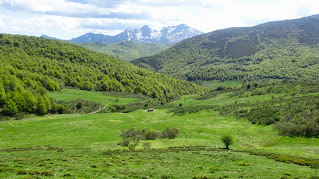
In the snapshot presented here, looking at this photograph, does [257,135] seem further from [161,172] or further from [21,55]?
[21,55]

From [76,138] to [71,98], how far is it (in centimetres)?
8672

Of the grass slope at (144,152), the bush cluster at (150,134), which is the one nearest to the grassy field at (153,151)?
the grass slope at (144,152)

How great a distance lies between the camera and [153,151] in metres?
41.6

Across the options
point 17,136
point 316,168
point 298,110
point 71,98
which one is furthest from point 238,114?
point 71,98

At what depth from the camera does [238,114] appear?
270 ft

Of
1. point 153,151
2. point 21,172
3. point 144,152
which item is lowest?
point 153,151

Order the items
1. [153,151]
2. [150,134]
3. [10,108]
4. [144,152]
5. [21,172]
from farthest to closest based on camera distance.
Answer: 1. [10,108]
2. [150,134]
3. [153,151]
4. [144,152]
5. [21,172]

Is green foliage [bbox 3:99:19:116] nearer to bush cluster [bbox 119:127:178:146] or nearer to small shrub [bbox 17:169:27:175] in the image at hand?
bush cluster [bbox 119:127:178:146]

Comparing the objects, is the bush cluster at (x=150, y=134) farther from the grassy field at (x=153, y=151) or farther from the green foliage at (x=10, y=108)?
the green foliage at (x=10, y=108)

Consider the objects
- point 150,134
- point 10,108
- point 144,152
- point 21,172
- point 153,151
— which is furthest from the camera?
point 10,108

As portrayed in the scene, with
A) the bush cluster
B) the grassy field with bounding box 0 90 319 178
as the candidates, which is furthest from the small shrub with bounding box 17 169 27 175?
the bush cluster

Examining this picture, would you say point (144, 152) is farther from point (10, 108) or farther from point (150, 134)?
point (10, 108)

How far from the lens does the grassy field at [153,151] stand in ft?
76.4

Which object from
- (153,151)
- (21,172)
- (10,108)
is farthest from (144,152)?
(10,108)
